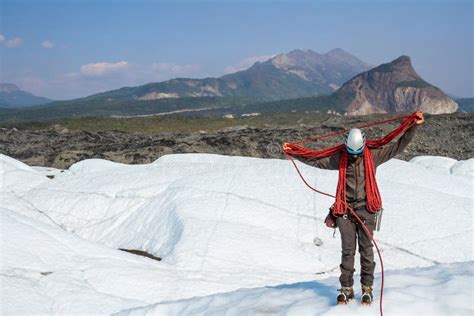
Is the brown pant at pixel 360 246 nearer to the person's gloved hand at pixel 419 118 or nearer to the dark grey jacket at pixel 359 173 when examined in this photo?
the dark grey jacket at pixel 359 173

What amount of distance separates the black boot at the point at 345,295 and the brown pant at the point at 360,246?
74 millimetres

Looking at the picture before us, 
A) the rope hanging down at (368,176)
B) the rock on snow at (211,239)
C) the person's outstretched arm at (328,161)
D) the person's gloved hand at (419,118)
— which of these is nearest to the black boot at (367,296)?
the rock on snow at (211,239)

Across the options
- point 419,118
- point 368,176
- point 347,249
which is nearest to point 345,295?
point 347,249

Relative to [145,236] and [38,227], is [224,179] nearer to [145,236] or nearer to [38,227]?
[145,236]

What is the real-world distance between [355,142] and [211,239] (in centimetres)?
964

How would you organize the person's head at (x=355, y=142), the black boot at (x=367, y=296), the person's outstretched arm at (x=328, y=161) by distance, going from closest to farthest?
the person's head at (x=355, y=142) → the black boot at (x=367, y=296) → the person's outstretched arm at (x=328, y=161)

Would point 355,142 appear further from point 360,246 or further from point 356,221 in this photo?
point 360,246

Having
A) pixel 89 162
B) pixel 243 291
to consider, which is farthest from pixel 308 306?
pixel 89 162

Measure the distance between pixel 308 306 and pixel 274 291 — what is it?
1.47 meters

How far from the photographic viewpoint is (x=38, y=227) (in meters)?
14.9

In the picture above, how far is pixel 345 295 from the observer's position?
7777 millimetres

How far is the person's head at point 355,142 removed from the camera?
7.45 metres

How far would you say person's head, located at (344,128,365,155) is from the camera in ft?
24.5

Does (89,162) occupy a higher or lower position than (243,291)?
higher
